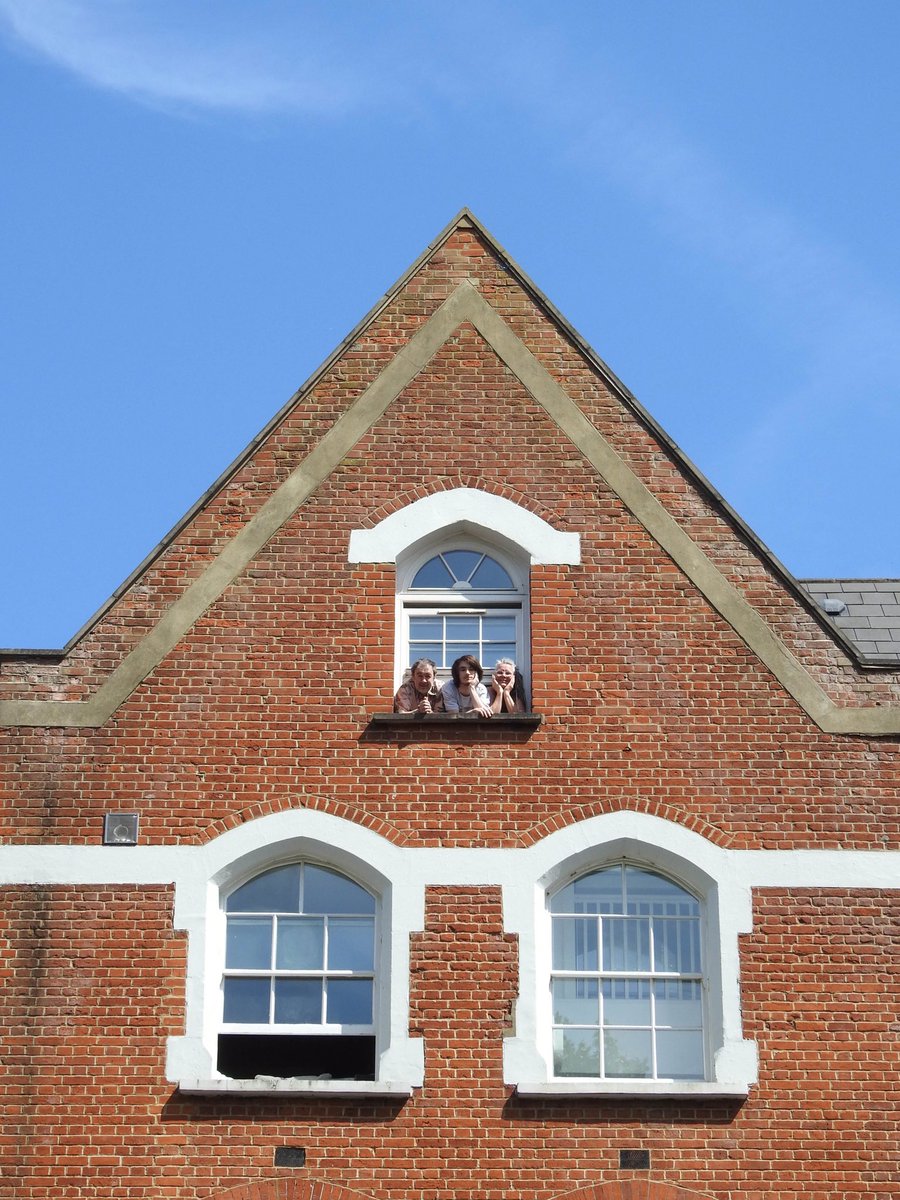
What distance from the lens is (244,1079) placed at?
14.5m

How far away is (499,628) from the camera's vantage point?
1619cm

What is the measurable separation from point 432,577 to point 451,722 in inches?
60.5

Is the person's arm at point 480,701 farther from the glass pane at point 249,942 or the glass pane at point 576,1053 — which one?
the glass pane at point 576,1053

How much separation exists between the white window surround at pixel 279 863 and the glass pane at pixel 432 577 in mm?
2327

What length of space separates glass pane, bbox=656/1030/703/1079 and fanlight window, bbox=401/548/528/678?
331 cm

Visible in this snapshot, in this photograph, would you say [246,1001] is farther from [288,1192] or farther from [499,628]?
[499,628]

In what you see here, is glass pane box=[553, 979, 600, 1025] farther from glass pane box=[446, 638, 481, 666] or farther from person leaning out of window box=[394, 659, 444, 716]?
glass pane box=[446, 638, 481, 666]

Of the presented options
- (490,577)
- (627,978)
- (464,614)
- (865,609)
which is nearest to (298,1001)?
(627,978)

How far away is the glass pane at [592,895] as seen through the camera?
49.7 feet

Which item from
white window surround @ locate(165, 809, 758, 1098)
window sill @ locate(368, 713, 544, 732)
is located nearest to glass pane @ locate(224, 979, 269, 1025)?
white window surround @ locate(165, 809, 758, 1098)

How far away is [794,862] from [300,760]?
400 cm

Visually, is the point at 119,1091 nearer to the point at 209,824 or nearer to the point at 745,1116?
the point at 209,824

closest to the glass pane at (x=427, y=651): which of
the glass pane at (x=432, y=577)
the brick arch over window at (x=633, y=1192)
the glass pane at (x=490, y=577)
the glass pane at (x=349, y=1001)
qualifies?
the glass pane at (x=432, y=577)

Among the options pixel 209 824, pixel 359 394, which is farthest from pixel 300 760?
pixel 359 394
